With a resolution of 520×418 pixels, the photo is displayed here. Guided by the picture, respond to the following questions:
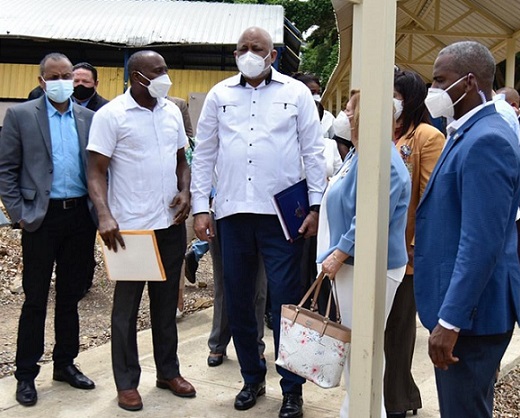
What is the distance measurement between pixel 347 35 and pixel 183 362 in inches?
301

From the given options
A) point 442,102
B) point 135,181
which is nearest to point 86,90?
point 135,181

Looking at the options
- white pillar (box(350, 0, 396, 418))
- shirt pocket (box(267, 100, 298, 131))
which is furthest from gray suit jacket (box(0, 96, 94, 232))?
white pillar (box(350, 0, 396, 418))

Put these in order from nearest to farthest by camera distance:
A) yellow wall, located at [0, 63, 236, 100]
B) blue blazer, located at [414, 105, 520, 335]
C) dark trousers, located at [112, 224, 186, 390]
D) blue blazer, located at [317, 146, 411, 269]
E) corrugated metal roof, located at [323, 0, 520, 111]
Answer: blue blazer, located at [414, 105, 520, 335] → blue blazer, located at [317, 146, 411, 269] → dark trousers, located at [112, 224, 186, 390] → corrugated metal roof, located at [323, 0, 520, 111] → yellow wall, located at [0, 63, 236, 100]

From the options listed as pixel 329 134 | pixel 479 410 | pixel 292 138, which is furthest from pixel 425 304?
pixel 329 134

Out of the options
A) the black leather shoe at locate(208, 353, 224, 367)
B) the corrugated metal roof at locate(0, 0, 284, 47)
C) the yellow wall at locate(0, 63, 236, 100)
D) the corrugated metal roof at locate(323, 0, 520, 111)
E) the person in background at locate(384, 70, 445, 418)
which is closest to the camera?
the person in background at locate(384, 70, 445, 418)

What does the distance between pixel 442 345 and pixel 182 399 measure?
2436 millimetres

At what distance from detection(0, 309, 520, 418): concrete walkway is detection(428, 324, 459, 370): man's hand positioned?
1896mm

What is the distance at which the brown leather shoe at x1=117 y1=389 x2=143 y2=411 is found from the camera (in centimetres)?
448

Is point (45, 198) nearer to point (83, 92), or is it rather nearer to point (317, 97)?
point (83, 92)

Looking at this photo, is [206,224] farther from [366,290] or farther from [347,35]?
[347,35]

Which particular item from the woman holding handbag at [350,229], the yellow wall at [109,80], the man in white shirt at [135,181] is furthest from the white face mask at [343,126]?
the yellow wall at [109,80]

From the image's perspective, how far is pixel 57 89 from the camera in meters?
4.64

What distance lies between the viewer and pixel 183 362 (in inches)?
213

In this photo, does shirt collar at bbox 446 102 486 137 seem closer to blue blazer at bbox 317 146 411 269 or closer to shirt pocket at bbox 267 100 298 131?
blue blazer at bbox 317 146 411 269
